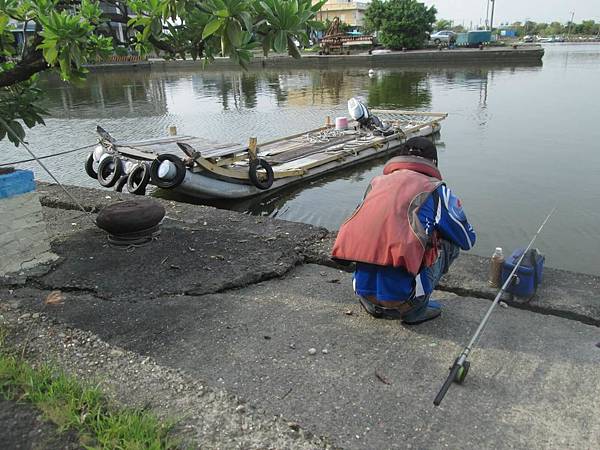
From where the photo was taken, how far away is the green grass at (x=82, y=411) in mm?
2502

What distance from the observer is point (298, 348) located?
3.58 meters

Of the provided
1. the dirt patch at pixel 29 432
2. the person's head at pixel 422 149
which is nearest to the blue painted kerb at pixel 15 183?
the dirt patch at pixel 29 432

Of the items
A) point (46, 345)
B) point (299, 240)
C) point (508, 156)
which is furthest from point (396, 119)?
point (46, 345)

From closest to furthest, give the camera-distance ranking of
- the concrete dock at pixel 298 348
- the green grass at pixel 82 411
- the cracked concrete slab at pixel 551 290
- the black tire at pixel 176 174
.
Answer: the green grass at pixel 82 411 → the concrete dock at pixel 298 348 → the cracked concrete slab at pixel 551 290 → the black tire at pixel 176 174

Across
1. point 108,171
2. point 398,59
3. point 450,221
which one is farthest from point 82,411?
→ point 398,59

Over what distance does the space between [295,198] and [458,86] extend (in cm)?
2344

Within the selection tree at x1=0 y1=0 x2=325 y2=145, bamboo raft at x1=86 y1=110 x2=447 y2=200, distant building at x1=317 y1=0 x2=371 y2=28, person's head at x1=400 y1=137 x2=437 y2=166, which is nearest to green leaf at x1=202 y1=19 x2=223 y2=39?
tree at x1=0 y1=0 x2=325 y2=145

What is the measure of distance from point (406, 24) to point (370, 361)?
54900mm

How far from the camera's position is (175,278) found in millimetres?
4723

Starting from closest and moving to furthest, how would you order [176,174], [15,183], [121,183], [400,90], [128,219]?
[15,183]
[128,219]
[176,174]
[121,183]
[400,90]

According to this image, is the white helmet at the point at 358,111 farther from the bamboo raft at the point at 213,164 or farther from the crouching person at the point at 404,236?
the crouching person at the point at 404,236

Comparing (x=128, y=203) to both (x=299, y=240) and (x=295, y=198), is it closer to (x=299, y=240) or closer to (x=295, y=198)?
(x=299, y=240)

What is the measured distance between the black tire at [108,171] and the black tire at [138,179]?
563 mm

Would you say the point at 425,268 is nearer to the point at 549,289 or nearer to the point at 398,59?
the point at 549,289
